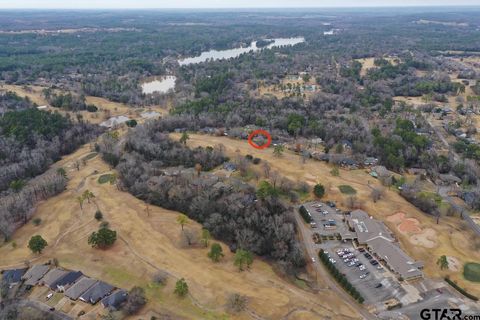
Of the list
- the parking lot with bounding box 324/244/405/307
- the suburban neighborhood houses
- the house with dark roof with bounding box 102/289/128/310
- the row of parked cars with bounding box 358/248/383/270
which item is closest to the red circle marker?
the parking lot with bounding box 324/244/405/307

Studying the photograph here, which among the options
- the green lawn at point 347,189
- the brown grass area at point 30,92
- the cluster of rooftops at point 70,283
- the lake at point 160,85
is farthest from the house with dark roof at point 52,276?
the lake at point 160,85

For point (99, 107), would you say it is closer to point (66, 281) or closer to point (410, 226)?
point (66, 281)

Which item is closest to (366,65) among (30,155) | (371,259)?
(371,259)

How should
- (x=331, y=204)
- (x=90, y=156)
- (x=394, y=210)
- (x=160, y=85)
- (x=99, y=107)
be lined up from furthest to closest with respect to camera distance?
(x=160, y=85) < (x=99, y=107) < (x=90, y=156) < (x=331, y=204) < (x=394, y=210)

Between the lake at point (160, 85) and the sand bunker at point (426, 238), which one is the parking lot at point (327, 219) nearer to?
the sand bunker at point (426, 238)

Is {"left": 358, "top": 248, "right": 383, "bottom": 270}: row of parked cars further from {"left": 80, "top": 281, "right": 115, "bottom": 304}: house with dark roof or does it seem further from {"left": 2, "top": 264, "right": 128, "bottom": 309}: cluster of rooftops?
{"left": 80, "top": 281, "right": 115, "bottom": 304}: house with dark roof
